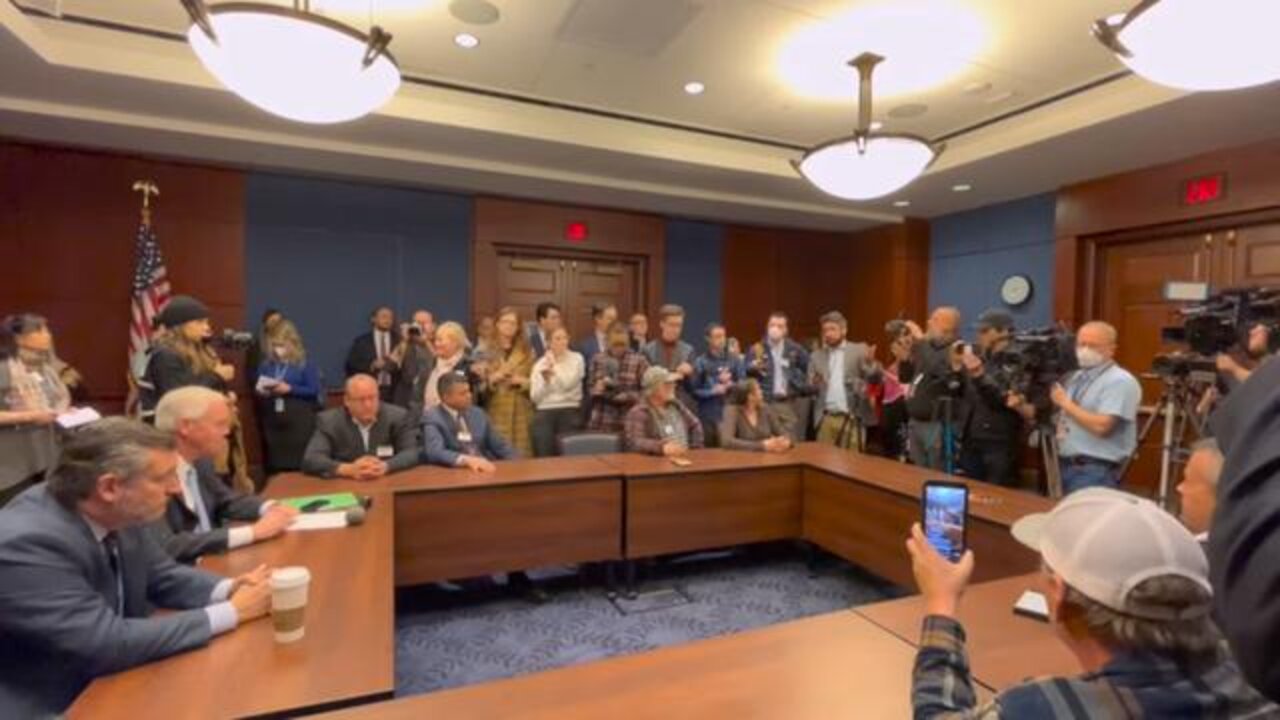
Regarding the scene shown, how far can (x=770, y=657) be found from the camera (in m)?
1.44

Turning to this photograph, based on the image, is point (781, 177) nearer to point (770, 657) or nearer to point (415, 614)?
point (415, 614)

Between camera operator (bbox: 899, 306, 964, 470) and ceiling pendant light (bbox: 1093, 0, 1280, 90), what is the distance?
6.92ft

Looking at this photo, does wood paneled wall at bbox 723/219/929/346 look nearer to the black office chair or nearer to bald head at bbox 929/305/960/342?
bald head at bbox 929/305/960/342

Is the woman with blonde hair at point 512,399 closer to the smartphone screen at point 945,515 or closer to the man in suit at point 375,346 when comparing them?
the man in suit at point 375,346

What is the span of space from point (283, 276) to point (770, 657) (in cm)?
540

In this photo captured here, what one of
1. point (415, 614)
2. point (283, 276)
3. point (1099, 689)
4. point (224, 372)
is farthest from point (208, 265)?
point (1099, 689)

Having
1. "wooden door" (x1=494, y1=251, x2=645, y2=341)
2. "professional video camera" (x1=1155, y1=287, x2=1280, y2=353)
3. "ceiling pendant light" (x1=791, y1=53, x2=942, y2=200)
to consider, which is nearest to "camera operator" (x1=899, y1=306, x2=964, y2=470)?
"ceiling pendant light" (x1=791, y1=53, x2=942, y2=200)

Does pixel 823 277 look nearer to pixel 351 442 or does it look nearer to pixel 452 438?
pixel 452 438

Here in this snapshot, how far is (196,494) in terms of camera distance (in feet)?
7.54

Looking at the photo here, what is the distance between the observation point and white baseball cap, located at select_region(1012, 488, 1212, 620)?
35.3 inches

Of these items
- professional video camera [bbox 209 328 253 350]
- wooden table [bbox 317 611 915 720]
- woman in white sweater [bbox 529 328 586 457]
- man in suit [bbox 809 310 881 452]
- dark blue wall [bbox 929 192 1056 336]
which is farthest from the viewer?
dark blue wall [bbox 929 192 1056 336]

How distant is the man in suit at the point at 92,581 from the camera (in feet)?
4.23

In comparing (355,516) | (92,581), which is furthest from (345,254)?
(92,581)

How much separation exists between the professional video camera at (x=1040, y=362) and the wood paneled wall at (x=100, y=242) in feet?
18.3
